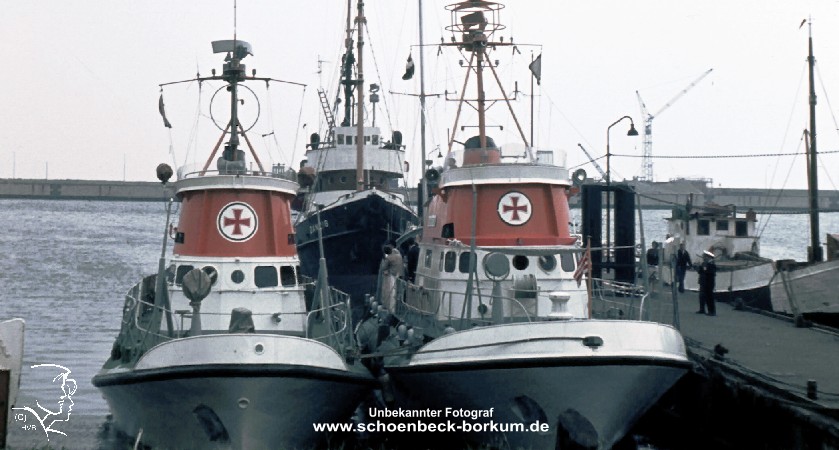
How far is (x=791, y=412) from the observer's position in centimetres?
1409

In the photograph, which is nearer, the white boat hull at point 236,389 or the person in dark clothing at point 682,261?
the white boat hull at point 236,389

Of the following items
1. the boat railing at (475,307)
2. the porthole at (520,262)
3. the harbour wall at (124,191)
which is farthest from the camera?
the harbour wall at (124,191)

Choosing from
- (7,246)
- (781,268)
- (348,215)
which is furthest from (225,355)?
(7,246)

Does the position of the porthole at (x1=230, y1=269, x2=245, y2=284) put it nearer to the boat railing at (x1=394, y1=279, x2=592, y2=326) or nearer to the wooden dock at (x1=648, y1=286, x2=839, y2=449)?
the boat railing at (x1=394, y1=279, x2=592, y2=326)

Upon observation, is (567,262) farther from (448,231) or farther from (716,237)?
(716,237)

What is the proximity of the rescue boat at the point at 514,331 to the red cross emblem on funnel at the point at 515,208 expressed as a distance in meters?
0.02

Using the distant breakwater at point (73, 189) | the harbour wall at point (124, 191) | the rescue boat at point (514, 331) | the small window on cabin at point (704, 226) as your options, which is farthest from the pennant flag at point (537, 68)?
the distant breakwater at point (73, 189)

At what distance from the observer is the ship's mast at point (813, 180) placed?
1216 inches

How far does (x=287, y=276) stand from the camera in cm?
1783

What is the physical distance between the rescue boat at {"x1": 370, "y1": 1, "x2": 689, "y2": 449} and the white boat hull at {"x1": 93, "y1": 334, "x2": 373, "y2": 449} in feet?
6.06

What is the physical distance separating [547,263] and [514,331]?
348 centimetres

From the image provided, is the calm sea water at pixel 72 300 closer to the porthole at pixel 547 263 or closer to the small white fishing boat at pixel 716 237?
the small white fishing boat at pixel 716 237

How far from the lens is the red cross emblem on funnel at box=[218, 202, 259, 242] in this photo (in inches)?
685

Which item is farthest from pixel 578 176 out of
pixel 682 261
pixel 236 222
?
pixel 682 261
